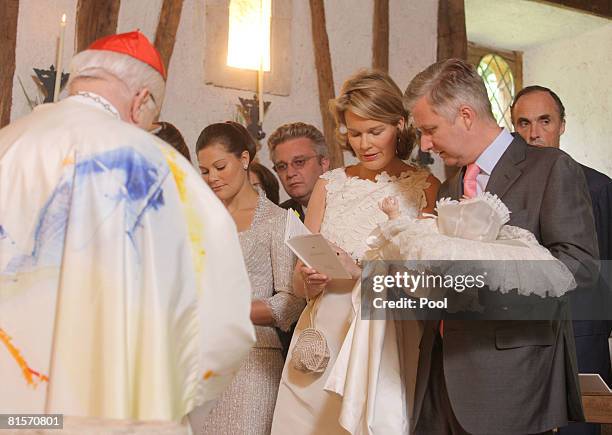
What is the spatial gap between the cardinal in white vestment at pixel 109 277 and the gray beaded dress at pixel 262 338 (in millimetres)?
1235

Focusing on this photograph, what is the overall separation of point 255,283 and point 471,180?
1069 mm

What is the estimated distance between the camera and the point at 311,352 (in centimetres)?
317

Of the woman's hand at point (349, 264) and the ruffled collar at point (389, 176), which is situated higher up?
the ruffled collar at point (389, 176)

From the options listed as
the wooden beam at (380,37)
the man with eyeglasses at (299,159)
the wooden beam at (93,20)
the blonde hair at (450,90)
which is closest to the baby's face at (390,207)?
the blonde hair at (450,90)

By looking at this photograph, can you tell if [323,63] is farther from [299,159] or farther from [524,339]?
[524,339]

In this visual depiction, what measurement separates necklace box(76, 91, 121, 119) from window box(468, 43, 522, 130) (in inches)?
229

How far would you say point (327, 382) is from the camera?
118 inches

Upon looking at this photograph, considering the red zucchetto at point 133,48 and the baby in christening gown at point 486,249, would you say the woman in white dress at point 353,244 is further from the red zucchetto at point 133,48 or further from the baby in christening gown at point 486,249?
the red zucchetto at point 133,48

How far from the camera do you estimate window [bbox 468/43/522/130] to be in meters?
7.68

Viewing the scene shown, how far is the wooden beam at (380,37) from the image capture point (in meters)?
6.36

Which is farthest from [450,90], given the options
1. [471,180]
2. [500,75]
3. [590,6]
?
[500,75]

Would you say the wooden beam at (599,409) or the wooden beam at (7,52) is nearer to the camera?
the wooden beam at (599,409)

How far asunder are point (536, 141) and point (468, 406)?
2286mm

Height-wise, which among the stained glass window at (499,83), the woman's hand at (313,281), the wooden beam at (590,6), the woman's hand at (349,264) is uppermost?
the wooden beam at (590,6)
